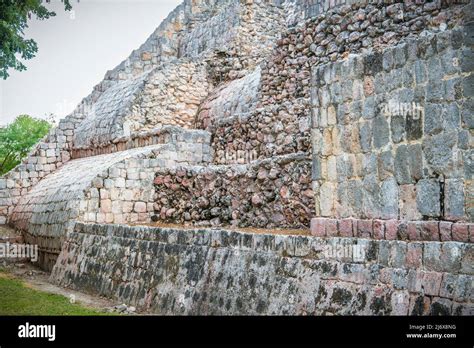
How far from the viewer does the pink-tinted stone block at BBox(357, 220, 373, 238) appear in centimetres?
675

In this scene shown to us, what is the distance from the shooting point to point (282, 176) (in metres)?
9.90

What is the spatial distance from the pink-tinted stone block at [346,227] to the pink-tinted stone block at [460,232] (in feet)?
4.47

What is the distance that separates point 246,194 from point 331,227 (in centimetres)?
350

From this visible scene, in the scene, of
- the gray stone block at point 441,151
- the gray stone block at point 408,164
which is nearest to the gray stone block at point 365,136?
the gray stone block at point 408,164

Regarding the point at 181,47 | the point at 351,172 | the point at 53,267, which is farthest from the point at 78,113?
the point at 351,172

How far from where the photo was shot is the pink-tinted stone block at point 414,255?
229 inches

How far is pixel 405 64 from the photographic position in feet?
21.3

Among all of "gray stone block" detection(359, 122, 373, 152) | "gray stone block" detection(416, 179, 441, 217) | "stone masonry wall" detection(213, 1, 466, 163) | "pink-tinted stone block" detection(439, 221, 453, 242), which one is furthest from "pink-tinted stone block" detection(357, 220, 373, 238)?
"stone masonry wall" detection(213, 1, 466, 163)

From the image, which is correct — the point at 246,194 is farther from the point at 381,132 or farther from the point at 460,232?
the point at 460,232

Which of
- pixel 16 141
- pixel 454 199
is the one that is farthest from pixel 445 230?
Result: pixel 16 141

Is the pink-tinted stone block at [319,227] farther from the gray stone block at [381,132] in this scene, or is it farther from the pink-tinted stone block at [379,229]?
the gray stone block at [381,132]

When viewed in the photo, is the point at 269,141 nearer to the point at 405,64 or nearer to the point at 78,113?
the point at 405,64

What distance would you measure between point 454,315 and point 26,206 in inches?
541
